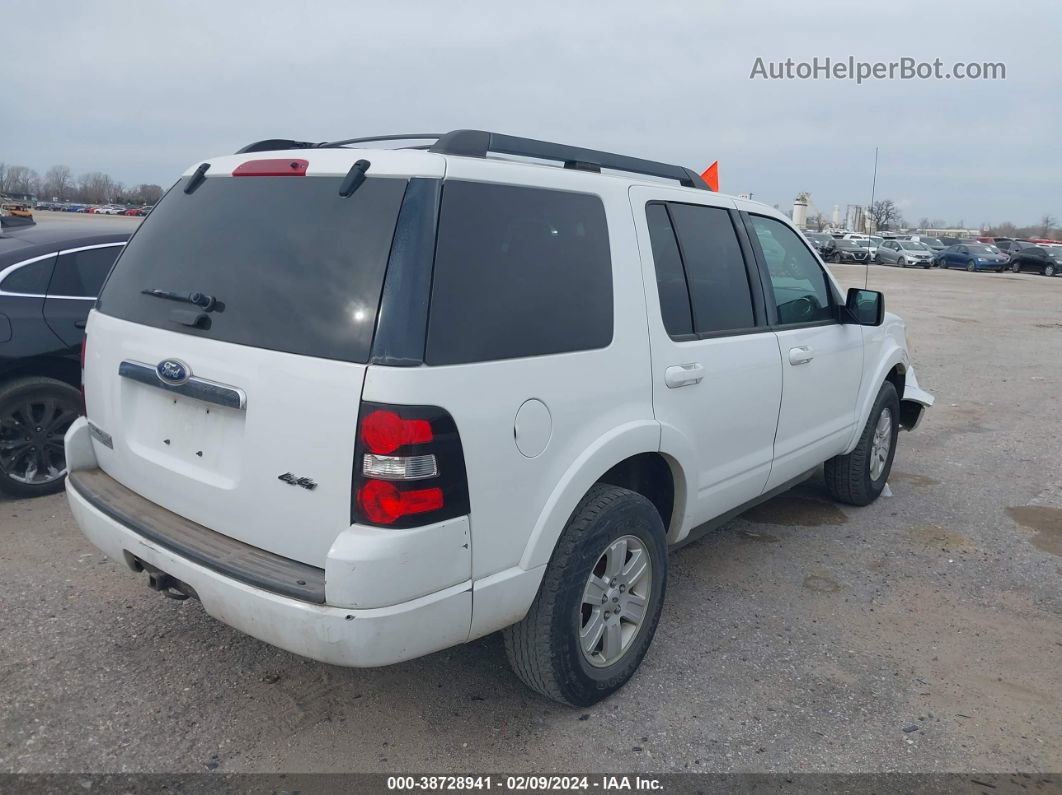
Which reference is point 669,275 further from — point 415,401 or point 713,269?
point 415,401

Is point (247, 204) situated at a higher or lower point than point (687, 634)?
higher

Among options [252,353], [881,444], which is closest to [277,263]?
[252,353]

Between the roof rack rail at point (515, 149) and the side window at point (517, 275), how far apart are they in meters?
0.20

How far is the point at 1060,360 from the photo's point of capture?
484 inches

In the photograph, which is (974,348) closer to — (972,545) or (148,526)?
(972,545)

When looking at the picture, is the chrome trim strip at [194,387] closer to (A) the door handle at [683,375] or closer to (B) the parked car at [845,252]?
(A) the door handle at [683,375]

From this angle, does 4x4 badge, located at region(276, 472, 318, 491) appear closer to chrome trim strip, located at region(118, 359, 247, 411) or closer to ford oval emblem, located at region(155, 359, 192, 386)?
chrome trim strip, located at region(118, 359, 247, 411)

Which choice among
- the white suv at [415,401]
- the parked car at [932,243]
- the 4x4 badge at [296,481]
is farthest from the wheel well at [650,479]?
the parked car at [932,243]

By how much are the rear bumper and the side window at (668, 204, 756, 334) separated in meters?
1.68

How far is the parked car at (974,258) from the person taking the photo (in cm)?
4106

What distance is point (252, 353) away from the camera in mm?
2523

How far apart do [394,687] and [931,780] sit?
1.95 meters

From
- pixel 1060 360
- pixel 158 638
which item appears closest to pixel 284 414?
pixel 158 638

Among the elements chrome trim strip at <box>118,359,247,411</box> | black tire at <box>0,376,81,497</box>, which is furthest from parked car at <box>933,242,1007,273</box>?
chrome trim strip at <box>118,359,247,411</box>
